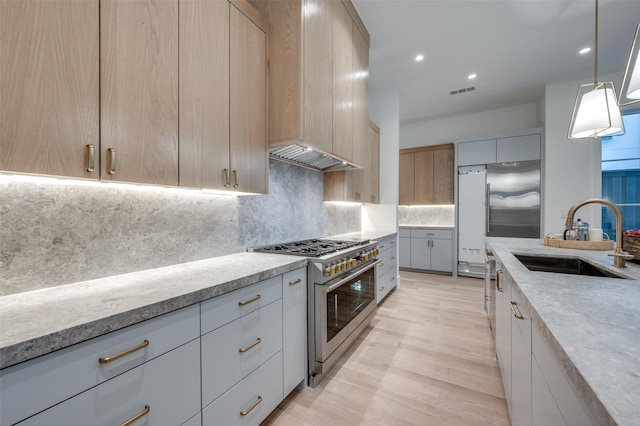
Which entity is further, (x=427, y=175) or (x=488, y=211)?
(x=427, y=175)

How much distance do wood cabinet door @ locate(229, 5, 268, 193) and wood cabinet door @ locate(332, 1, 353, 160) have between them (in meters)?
0.72

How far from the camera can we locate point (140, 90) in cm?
119

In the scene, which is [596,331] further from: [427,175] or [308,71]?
[427,175]

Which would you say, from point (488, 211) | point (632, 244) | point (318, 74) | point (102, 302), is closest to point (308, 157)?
point (318, 74)

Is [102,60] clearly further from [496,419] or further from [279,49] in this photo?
[496,419]

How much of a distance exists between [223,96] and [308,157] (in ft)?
3.42

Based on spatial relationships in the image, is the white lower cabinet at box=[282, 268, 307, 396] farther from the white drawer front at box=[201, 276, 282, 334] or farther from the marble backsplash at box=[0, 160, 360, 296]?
the marble backsplash at box=[0, 160, 360, 296]

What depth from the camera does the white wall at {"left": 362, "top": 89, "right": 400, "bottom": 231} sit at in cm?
403

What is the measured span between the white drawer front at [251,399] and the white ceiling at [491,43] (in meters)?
3.27

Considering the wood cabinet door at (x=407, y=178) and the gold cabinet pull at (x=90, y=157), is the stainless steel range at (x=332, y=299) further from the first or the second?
the wood cabinet door at (x=407, y=178)

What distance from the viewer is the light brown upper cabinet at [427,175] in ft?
16.4

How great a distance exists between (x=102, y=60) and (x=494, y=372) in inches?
121

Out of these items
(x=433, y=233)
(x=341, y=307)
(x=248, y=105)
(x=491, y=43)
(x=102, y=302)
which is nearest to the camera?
(x=102, y=302)

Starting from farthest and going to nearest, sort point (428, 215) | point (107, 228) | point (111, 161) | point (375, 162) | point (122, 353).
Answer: point (428, 215) < point (375, 162) < point (107, 228) < point (111, 161) < point (122, 353)
